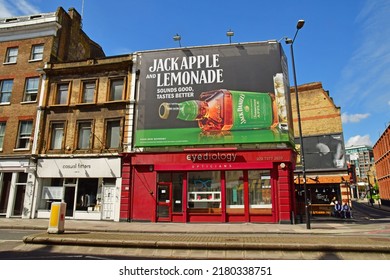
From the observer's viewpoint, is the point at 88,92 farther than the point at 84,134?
Yes

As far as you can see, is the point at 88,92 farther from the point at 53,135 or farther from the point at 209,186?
the point at 209,186

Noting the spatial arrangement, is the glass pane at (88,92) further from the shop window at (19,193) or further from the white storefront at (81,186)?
the shop window at (19,193)

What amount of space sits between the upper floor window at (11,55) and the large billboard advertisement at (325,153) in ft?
92.6

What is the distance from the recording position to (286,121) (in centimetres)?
1852

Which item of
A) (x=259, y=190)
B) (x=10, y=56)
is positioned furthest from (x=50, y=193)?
(x=259, y=190)

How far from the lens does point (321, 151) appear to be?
2945 centimetres

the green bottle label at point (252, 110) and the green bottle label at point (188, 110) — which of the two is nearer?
the green bottle label at point (252, 110)

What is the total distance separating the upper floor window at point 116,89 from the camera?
21.7 meters

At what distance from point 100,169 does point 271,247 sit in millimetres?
15145

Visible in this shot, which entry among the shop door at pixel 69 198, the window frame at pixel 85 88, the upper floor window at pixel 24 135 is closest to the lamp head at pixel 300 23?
the window frame at pixel 85 88

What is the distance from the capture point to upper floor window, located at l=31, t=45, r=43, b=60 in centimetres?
2398

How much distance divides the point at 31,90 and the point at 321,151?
2776 cm

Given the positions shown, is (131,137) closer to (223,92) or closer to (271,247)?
(223,92)
